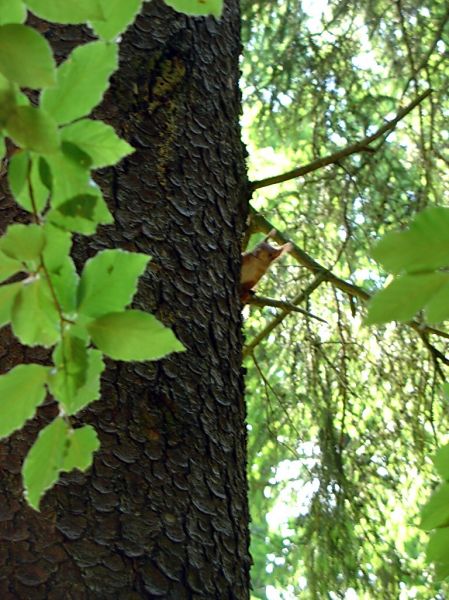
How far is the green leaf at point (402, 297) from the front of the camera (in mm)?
463

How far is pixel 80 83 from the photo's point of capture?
493mm

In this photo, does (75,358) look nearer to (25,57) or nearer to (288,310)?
(25,57)

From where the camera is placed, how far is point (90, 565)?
825 millimetres

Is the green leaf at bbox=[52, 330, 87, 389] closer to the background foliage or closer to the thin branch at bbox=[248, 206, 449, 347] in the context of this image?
the thin branch at bbox=[248, 206, 449, 347]

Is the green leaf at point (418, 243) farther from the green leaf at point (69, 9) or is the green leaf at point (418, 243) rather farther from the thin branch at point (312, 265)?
the thin branch at point (312, 265)

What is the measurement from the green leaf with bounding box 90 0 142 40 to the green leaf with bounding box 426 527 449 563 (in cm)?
39

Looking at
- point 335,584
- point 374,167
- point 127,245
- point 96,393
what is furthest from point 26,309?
point 374,167

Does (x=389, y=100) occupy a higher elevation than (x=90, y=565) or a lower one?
higher

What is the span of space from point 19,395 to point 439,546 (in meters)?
0.31

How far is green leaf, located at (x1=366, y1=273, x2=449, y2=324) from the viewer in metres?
0.46

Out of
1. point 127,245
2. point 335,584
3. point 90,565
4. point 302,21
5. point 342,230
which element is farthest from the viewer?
point 302,21

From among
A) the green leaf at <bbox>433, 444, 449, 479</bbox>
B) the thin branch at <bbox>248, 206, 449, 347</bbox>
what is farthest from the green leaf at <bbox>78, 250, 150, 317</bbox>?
the thin branch at <bbox>248, 206, 449, 347</bbox>

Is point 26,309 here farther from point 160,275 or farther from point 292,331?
point 292,331

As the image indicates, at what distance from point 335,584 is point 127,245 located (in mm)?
1810
